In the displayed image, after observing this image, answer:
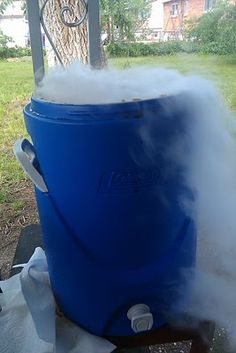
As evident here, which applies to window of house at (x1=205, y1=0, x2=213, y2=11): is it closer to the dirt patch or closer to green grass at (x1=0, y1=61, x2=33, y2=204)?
green grass at (x1=0, y1=61, x2=33, y2=204)

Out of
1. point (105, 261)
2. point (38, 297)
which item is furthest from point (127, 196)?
point (38, 297)

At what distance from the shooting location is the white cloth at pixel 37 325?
892mm

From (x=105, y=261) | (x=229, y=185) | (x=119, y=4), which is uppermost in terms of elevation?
(x=119, y=4)

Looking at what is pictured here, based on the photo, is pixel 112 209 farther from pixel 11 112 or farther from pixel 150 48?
pixel 11 112

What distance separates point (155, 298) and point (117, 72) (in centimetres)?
55

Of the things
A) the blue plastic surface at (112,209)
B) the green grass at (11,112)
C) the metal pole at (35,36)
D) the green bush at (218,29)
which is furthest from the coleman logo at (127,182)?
the green grass at (11,112)

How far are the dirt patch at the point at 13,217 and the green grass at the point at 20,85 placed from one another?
43mm

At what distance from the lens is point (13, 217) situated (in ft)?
7.65

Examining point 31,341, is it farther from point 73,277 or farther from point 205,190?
point 205,190

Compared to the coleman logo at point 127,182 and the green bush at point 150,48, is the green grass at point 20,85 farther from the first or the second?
A: the coleman logo at point 127,182

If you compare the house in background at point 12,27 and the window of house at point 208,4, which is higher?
the window of house at point 208,4

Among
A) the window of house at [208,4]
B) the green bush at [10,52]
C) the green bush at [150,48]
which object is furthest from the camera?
the green bush at [10,52]

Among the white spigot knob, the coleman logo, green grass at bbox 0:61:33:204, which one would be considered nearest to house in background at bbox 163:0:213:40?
green grass at bbox 0:61:33:204

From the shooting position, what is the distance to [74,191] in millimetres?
768
